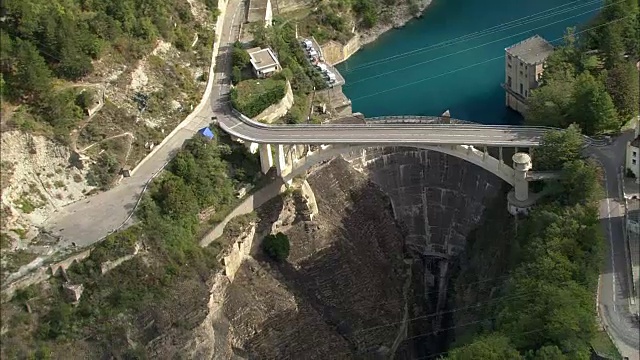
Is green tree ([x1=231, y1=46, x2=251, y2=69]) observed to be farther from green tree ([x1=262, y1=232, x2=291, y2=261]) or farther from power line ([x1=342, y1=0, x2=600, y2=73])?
power line ([x1=342, y1=0, x2=600, y2=73])

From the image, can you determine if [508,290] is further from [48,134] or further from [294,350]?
[48,134]

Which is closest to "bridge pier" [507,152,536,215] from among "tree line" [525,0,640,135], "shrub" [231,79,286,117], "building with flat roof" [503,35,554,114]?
"tree line" [525,0,640,135]

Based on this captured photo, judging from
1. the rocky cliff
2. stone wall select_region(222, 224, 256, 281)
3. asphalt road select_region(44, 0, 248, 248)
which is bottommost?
the rocky cliff

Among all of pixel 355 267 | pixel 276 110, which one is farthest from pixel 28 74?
pixel 355 267

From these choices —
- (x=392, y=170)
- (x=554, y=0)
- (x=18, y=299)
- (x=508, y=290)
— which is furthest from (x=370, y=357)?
(x=554, y=0)

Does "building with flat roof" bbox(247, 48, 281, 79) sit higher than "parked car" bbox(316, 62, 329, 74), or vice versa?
"building with flat roof" bbox(247, 48, 281, 79)

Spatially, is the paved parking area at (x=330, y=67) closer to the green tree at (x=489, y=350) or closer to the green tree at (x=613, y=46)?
the green tree at (x=613, y=46)

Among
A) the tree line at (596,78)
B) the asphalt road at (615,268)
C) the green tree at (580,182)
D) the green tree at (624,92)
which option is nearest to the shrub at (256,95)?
the tree line at (596,78)
